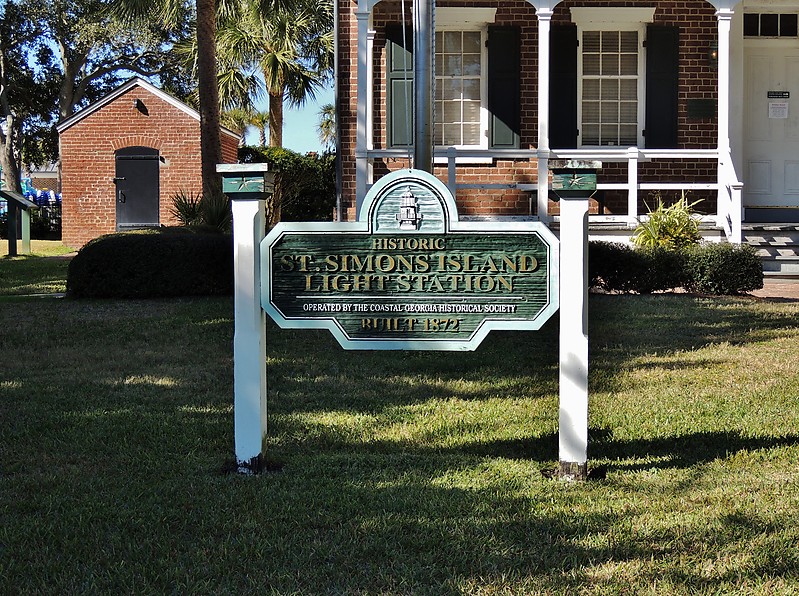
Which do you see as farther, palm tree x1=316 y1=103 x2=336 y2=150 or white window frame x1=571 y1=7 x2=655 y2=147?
palm tree x1=316 y1=103 x2=336 y2=150

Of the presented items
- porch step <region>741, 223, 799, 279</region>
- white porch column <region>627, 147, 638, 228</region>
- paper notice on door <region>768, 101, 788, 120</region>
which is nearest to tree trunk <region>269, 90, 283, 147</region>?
paper notice on door <region>768, 101, 788, 120</region>

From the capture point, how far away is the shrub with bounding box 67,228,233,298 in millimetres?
11352

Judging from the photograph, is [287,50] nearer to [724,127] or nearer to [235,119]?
[235,119]

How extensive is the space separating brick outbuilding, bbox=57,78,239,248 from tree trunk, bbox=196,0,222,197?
8.52m

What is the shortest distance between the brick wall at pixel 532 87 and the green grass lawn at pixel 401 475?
267 inches

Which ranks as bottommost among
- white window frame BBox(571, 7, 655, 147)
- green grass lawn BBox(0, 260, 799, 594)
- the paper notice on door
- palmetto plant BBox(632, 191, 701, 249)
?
green grass lawn BBox(0, 260, 799, 594)

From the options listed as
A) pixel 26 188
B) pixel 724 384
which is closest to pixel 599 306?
pixel 724 384

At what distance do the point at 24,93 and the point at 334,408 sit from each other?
37.8m

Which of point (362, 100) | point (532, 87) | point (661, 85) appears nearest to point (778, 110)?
point (661, 85)

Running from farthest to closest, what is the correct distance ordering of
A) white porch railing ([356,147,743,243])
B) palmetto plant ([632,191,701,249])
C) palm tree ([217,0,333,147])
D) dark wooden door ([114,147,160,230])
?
palm tree ([217,0,333,147])
dark wooden door ([114,147,160,230])
white porch railing ([356,147,743,243])
palmetto plant ([632,191,701,249])

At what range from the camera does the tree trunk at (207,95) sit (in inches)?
608

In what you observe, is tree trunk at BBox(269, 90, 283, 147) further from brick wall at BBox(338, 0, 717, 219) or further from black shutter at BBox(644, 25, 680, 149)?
black shutter at BBox(644, 25, 680, 149)

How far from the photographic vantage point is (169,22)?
1694 centimetres

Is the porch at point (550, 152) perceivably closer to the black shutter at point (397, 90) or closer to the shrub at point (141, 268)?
the black shutter at point (397, 90)
